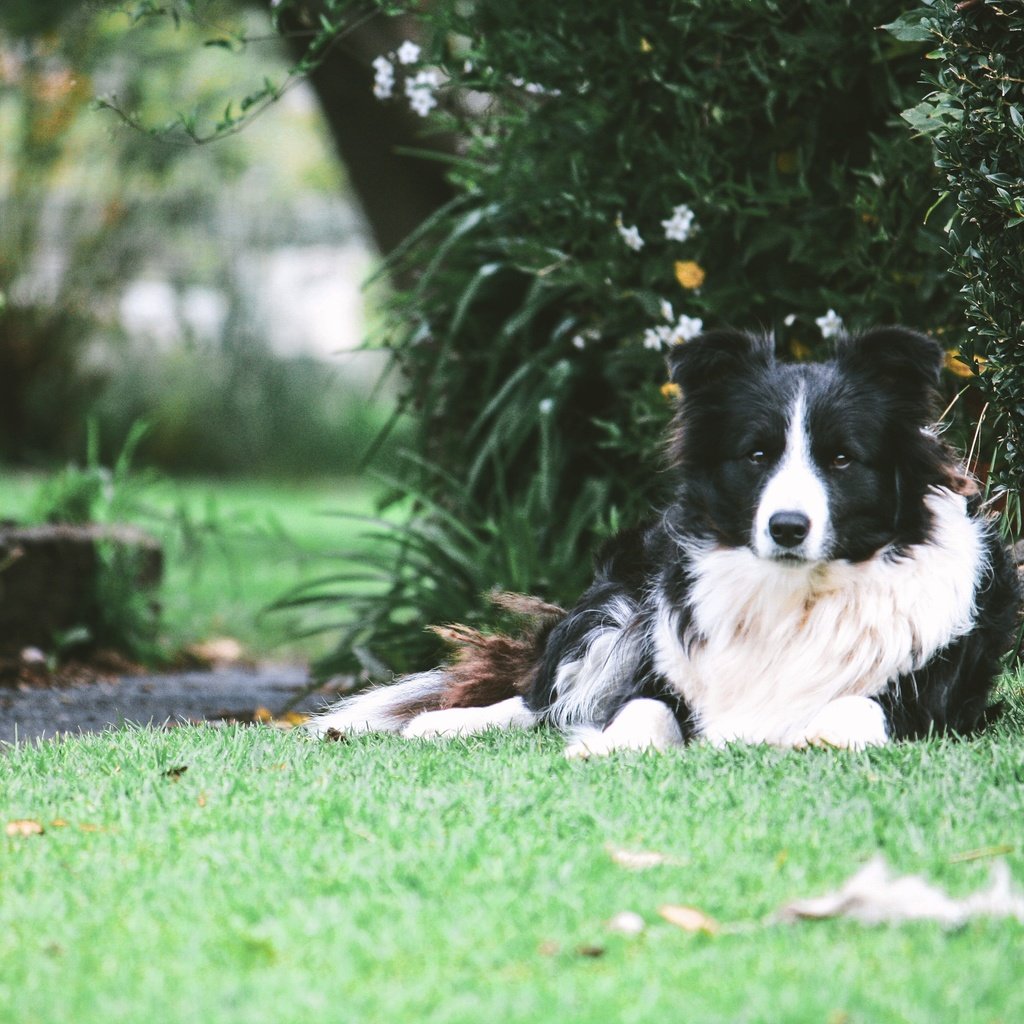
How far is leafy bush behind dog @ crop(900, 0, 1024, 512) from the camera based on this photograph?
355cm

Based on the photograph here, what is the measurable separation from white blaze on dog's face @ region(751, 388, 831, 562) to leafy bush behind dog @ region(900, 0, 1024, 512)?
2.19 feet

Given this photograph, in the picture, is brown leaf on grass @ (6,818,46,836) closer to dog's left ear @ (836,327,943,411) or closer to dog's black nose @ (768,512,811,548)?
dog's black nose @ (768,512,811,548)

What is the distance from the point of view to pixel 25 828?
285cm

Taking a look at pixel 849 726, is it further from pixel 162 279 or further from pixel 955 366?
pixel 162 279

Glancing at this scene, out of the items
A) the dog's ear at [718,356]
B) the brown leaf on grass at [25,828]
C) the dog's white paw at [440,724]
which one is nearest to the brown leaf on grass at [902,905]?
the brown leaf on grass at [25,828]

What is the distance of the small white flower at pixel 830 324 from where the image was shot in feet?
15.7

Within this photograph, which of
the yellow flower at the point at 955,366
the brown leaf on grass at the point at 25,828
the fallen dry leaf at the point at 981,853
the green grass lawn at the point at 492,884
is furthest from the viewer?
the yellow flower at the point at 955,366

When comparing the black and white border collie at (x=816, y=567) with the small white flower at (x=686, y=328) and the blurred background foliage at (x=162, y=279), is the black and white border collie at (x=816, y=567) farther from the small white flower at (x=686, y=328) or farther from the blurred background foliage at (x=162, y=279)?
the blurred background foliage at (x=162, y=279)

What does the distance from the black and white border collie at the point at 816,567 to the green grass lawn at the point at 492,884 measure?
0.27 metres

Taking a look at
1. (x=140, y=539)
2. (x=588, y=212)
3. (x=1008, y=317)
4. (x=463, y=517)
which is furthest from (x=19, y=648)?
(x=1008, y=317)

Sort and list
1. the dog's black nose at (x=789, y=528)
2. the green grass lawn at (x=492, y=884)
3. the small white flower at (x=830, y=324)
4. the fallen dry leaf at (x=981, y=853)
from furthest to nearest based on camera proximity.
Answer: the small white flower at (x=830, y=324), the dog's black nose at (x=789, y=528), the fallen dry leaf at (x=981, y=853), the green grass lawn at (x=492, y=884)

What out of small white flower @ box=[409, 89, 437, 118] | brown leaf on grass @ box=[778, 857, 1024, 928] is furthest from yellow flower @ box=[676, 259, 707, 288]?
brown leaf on grass @ box=[778, 857, 1024, 928]

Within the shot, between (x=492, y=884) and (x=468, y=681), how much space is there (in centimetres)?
191

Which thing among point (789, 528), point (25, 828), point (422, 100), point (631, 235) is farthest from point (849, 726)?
point (422, 100)
